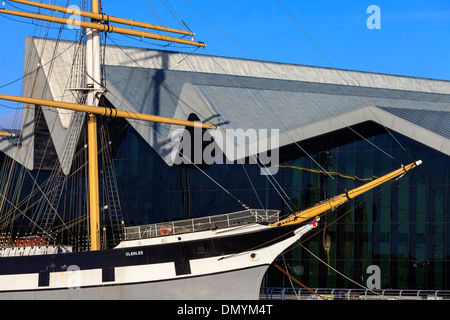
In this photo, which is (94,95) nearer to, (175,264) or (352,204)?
(175,264)

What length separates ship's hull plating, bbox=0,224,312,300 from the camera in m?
31.2

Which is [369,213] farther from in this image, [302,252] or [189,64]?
[189,64]

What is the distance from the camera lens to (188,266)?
31266 millimetres

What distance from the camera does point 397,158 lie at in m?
39.1

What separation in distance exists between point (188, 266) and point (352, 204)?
12.1 meters

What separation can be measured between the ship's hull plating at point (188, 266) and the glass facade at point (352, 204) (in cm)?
874

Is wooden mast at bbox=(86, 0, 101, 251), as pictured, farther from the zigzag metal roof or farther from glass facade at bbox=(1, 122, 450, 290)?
glass facade at bbox=(1, 122, 450, 290)

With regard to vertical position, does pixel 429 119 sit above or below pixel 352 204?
above

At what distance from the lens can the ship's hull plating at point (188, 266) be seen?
31.2 metres

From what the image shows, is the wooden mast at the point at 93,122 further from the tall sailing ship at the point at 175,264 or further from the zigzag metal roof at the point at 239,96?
the zigzag metal roof at the point at 239,96

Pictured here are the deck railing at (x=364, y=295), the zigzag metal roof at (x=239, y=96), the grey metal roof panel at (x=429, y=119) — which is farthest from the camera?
the zigzag metal roof at (x=239, y=96)
